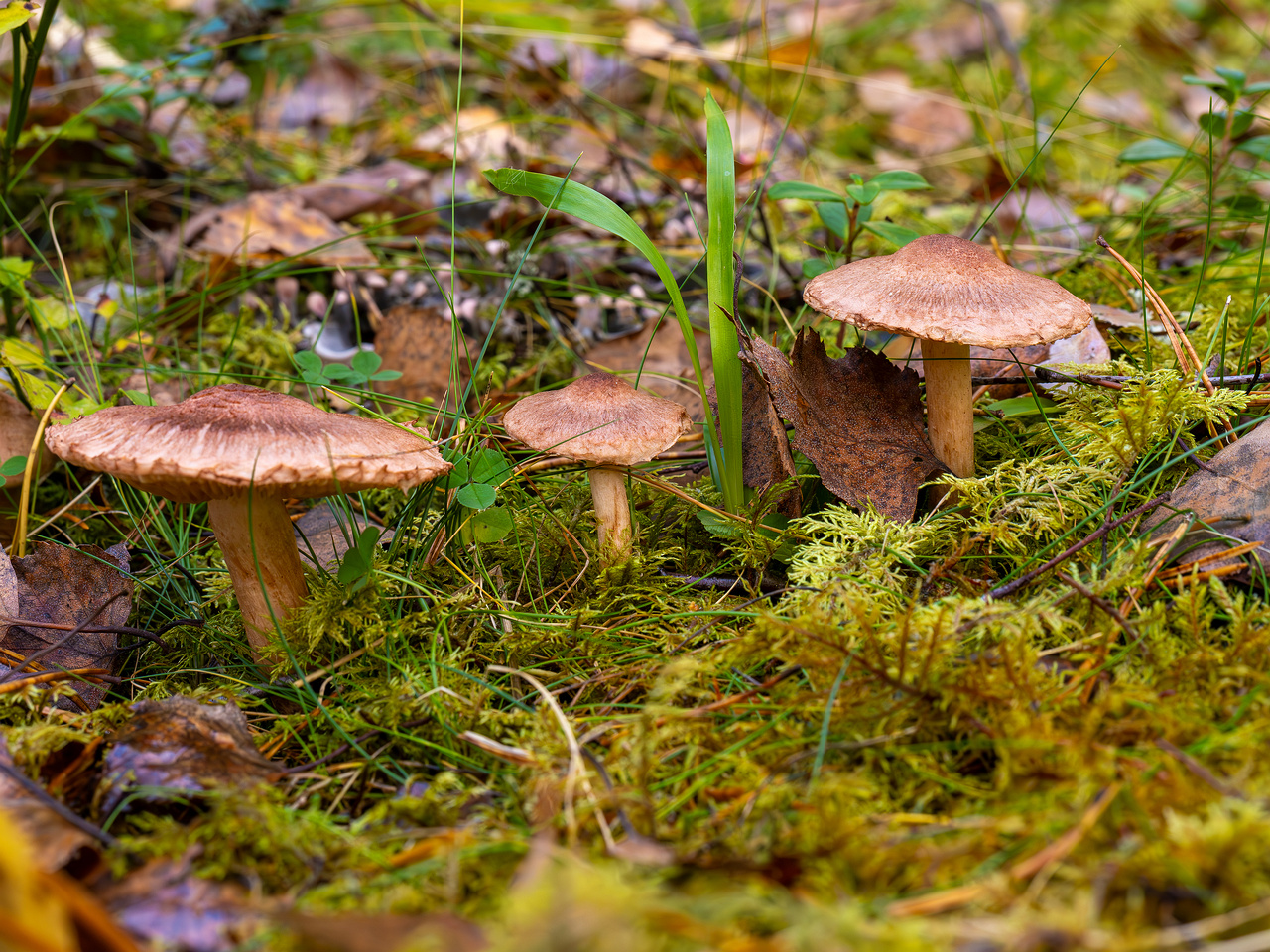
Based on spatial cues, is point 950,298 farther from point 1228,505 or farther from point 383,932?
point 383,932

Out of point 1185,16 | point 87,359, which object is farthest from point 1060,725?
point 1185,16

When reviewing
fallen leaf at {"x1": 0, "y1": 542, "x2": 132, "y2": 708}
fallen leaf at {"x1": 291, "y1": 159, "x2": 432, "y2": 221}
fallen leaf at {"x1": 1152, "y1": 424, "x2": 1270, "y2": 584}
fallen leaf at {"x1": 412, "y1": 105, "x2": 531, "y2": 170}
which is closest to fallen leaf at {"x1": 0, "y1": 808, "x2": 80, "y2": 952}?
fallen leaf at {"x1": 0, "y1": 542, "x2": 132, "y2": 708}

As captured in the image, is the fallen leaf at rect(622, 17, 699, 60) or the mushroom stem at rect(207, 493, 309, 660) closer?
the mushroom stem at rect(207, 493, 309, 660)

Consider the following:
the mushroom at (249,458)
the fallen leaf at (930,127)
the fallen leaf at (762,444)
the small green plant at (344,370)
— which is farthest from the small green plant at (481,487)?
the fallen leaf at (930,127)

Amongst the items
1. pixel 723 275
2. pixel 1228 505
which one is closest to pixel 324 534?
pixel 723 275

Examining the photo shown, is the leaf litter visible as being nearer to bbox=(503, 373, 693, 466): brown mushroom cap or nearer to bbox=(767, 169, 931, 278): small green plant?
bbox=(767, 169, 931, 278): small green plant

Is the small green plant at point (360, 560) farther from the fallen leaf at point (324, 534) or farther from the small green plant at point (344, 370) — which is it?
the small green plant at point (344, 370)

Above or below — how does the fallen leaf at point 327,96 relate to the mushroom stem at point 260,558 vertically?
above
